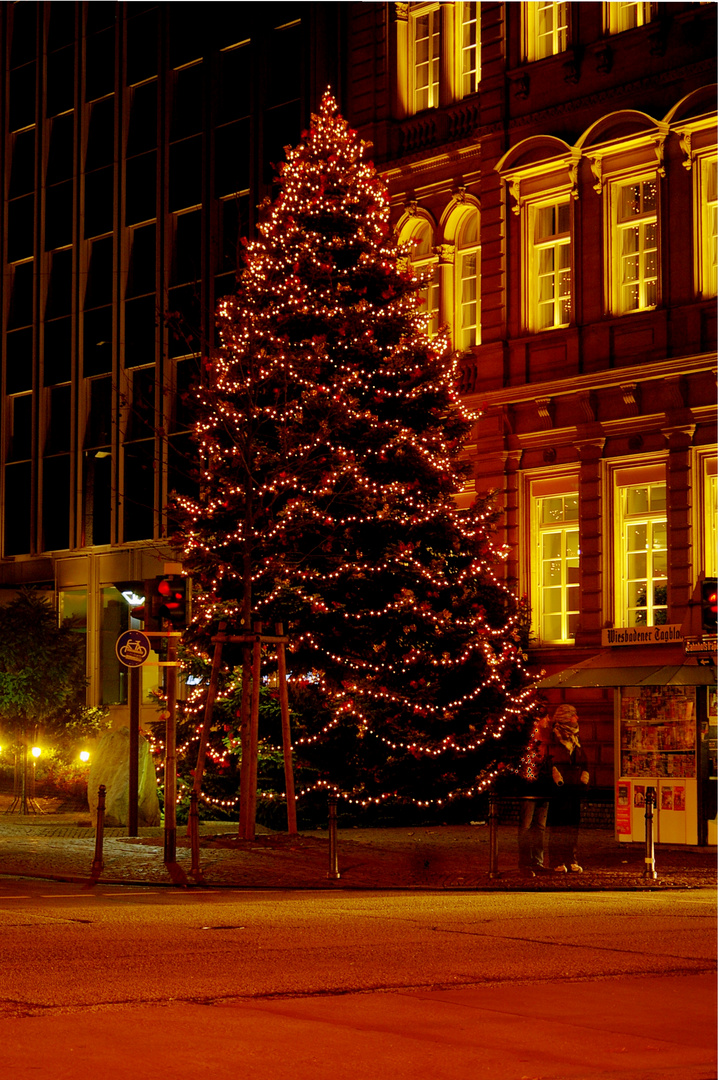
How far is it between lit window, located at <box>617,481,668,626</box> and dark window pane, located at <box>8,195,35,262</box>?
72.3 ft

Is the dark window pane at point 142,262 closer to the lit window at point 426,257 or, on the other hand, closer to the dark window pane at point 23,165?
the dark window pane at point 23,165

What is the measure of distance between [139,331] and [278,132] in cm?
667

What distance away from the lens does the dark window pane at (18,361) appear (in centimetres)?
4416

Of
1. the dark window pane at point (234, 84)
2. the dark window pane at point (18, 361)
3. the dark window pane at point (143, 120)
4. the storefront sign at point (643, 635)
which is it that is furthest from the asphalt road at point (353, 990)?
the dark window pane at point (18, 361)

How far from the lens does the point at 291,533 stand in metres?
24.2

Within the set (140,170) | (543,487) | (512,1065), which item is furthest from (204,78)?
(512,1065)

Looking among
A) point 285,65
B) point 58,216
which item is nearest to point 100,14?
point 58,216

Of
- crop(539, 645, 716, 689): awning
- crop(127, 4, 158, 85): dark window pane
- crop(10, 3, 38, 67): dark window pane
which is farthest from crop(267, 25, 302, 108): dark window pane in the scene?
crop(539, 645, 716, 689): awning

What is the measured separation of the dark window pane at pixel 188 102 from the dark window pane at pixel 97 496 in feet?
26.8

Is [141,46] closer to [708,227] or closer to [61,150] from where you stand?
[61,150]

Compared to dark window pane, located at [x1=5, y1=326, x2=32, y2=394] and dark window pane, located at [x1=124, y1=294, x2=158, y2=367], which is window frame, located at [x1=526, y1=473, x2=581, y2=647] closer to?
dark window pane, located at [x1=124, y1=294, x2=158, y2=367]

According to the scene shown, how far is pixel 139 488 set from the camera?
40.8 m

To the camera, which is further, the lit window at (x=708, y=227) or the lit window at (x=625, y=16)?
the lit window at (x=625, y=16)

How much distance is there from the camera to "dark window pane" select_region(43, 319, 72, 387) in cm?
4306
